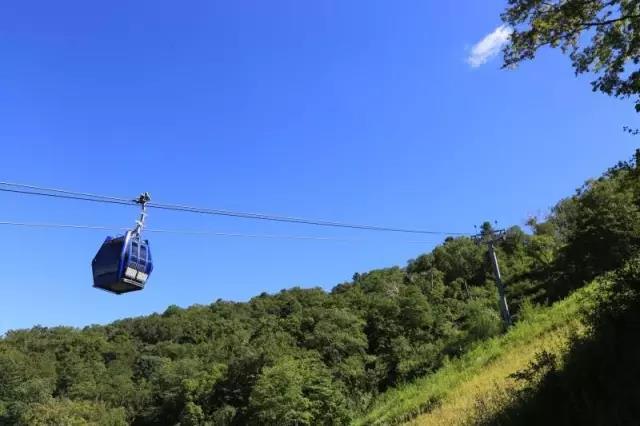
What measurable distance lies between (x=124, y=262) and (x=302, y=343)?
225 feet

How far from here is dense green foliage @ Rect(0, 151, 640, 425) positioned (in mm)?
47509

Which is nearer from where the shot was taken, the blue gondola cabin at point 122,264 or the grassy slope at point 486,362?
the blue gondola cabin at point 122,264

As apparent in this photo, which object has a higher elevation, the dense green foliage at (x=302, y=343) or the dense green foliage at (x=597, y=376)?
the dense green foliage at (x=302, y=343)

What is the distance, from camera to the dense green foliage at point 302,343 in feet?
156

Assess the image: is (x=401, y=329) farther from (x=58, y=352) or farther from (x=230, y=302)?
(x=58, y=352)

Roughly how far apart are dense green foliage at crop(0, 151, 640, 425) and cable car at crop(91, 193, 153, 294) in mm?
29118

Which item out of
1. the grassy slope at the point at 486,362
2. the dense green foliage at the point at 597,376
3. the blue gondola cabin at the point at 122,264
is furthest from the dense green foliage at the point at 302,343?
the dense green foliage at the point at 597,376

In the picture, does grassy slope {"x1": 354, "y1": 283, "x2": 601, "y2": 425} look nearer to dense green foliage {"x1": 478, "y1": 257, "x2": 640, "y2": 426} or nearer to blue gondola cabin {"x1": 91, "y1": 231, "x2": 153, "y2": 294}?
dense green foliage {"x1": 478, "y1": 257, "x2": 640, "y2": 426}

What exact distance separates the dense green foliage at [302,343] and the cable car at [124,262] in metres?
29.1

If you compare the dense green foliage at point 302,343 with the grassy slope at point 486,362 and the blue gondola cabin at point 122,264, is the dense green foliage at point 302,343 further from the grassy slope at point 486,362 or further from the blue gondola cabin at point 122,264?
the blue gondola cabin at point 122,264

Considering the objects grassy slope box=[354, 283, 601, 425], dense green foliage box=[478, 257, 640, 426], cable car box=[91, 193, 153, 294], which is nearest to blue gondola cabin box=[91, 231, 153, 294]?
cable car box=[91, 193, 153, 294]

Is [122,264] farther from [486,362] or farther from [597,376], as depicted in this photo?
[486,362]

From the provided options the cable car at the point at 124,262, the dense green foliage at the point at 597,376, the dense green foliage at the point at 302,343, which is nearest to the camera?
the dense green foliage at the point at 597,376

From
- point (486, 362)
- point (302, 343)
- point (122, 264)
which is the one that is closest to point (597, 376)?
point (122, 264)
